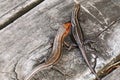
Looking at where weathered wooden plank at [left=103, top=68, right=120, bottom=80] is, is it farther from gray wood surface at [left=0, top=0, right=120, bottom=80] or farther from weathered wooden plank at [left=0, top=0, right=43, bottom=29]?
weathered wooden plank at [left=0, top=0, right=43, bottom=29]

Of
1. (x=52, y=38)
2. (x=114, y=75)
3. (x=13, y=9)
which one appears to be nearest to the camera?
(x=114, y=75)

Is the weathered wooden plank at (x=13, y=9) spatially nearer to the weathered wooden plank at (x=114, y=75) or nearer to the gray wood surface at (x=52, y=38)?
the gray wood surface at (x=52, y=38)

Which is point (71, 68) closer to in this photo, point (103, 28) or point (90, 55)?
point (90, 55)

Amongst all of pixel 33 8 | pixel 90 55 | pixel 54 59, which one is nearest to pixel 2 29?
pixel 33 8

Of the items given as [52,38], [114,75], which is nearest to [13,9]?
[52,38]

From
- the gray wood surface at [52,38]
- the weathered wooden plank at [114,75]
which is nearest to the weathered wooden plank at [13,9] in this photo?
the gray wood surface at [52,38]

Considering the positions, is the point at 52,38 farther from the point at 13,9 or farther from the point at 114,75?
the point at 114,75

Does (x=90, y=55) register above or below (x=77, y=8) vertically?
below

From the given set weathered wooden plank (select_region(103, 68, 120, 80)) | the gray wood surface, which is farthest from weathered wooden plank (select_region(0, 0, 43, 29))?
weathered wooden plank (select_region(103, 68, 120, 80))
